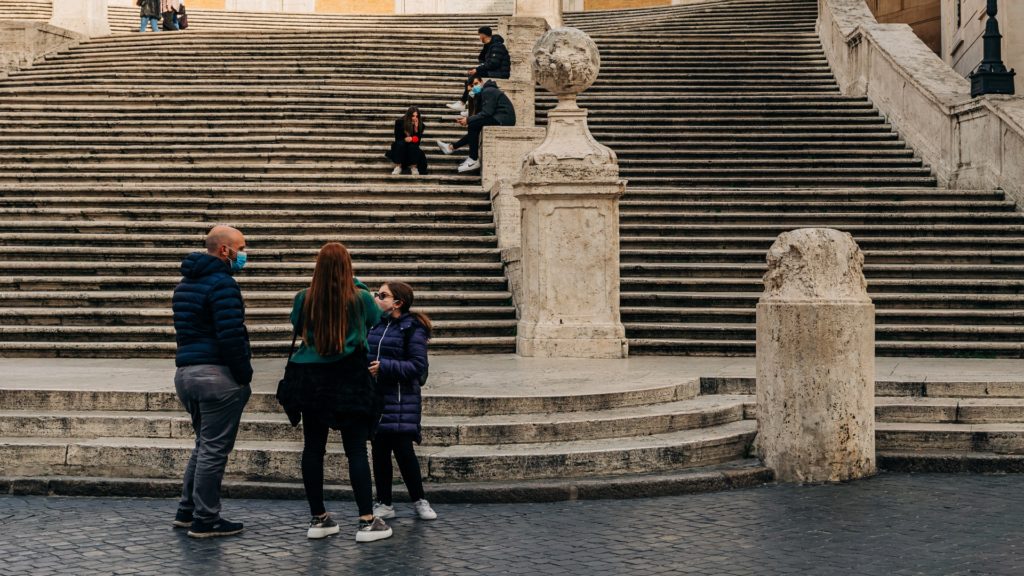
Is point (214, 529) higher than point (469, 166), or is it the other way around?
point (469, 166)

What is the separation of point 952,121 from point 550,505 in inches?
411

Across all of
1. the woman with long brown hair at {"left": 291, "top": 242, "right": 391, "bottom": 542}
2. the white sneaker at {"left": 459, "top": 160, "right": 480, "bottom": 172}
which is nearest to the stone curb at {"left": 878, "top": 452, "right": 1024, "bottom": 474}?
the woman with long brown hair at {"left": 291, "top": 242, "right": 391, "bottom": 542}

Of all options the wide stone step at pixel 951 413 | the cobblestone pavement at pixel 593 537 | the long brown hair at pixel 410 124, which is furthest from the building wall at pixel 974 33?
the cobblestone pavement at pixel 593 537

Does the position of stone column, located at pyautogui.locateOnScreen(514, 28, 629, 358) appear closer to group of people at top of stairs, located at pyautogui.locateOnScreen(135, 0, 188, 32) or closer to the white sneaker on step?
the white sneaker on step

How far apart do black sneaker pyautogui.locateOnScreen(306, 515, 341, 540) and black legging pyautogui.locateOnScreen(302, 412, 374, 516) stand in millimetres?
33

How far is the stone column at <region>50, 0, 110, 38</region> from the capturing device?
84.3 ft

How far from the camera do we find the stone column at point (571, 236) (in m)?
11.7

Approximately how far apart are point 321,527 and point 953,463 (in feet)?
13.1

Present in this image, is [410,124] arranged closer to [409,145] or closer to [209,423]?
[409,145]

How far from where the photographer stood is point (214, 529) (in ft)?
22.3

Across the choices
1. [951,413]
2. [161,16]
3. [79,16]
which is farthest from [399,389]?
[161,16]

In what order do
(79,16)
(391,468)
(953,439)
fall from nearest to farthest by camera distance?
(391,468), (953,439), (79,16)

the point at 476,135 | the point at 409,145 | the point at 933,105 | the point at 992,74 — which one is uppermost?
the point at 992,74

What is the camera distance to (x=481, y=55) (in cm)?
2083
